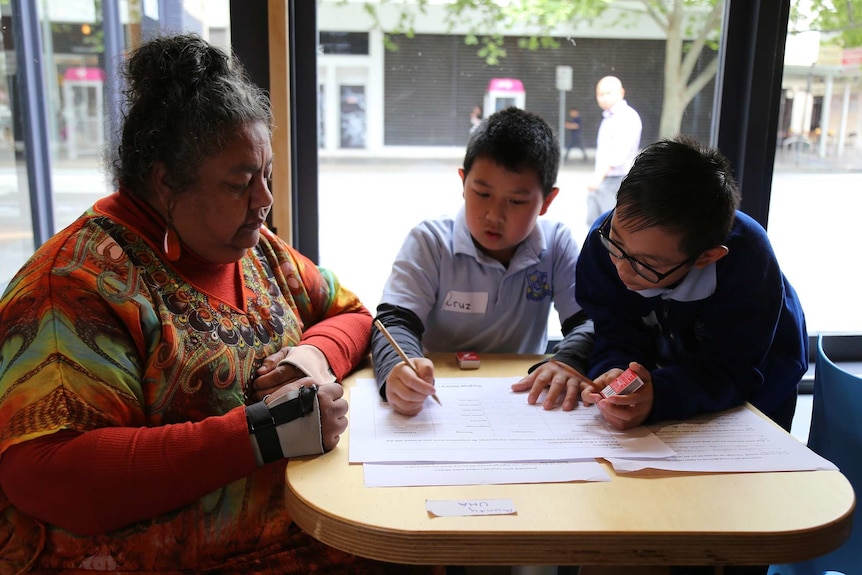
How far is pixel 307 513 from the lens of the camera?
93 cm

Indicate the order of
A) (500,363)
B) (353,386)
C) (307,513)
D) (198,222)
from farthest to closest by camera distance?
(500,363) → (353,386) → (198,222) → (307,513)

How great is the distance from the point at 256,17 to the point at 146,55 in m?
0.77

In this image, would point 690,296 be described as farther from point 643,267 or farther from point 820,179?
point 820,179

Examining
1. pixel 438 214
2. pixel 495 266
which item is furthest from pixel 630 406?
pixel 438 214

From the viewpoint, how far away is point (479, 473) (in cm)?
100

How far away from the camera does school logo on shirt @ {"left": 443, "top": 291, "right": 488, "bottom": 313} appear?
1.67 metres

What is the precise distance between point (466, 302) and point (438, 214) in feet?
1.55

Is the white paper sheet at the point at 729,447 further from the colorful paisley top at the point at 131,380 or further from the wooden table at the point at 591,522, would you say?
the colorful paisley top at the point at 131,380

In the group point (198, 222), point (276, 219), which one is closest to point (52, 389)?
point (198, 222)

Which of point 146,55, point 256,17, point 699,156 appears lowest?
point 699,156

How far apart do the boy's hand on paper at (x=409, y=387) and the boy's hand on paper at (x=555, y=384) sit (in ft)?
0.58

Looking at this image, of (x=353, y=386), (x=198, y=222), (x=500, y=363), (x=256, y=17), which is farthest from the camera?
(x=256, y=17)

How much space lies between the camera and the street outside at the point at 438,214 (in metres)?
2.19

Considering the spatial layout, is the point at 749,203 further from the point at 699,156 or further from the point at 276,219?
the point at 276,219
